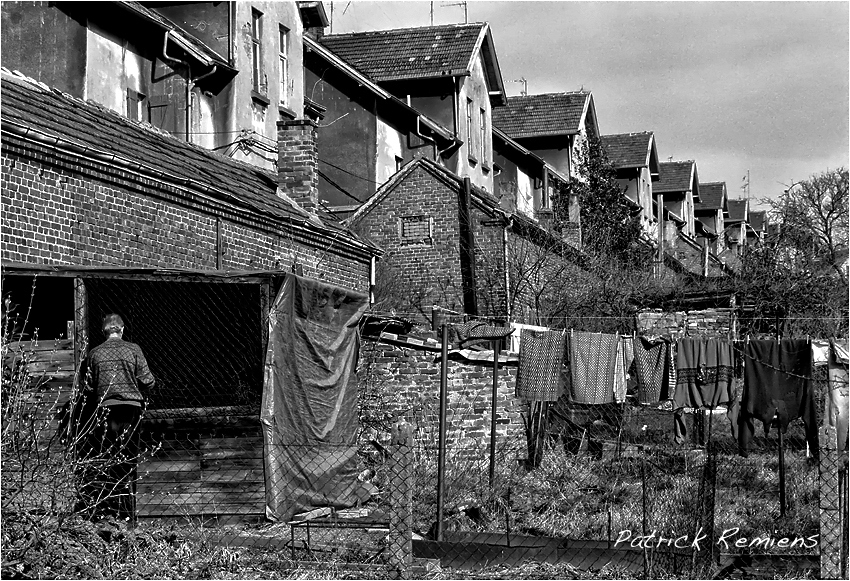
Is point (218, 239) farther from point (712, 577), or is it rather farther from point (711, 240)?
point (711, 240)

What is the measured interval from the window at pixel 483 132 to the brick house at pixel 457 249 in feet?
21.4

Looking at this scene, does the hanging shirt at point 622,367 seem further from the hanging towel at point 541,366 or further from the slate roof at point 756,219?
the slate roof at point 756,219

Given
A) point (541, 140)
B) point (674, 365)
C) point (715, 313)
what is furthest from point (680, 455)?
point (541, 140)

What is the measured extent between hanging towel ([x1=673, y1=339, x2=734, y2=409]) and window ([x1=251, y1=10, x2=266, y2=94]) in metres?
11.6

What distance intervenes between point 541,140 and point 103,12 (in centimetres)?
2289

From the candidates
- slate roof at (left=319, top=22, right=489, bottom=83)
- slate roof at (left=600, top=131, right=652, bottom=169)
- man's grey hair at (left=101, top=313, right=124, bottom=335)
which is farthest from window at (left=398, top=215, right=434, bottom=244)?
slate roof at (left=600, top=131, right=652, bottom=169)

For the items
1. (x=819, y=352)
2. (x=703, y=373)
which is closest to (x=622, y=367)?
(x=703, y=373)

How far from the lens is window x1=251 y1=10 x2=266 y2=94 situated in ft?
66.1

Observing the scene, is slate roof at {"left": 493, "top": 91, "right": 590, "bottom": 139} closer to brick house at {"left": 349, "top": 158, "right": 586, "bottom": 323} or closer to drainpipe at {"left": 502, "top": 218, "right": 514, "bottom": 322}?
brick house at {"left": 349, "top": 158, "right": 586, "bottom": 323}

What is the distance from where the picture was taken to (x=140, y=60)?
56.7 ft

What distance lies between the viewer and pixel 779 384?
11016 mm

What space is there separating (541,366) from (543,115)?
2614 cm

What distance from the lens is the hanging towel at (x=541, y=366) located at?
39.5 feet

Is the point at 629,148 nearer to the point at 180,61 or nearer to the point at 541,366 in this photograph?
the point at 180,61
